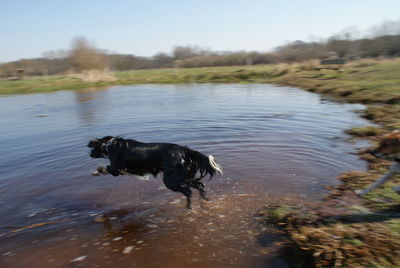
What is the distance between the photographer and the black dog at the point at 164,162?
19.9ft

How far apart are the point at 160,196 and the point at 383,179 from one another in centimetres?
422

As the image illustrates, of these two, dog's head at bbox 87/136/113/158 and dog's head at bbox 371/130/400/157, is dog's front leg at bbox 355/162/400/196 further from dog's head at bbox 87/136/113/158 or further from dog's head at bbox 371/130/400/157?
dog's head at bbox 87/136/113/158

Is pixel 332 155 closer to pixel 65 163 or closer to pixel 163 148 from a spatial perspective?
pixel 163 148

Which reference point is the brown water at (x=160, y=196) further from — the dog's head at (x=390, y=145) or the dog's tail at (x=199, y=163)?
the dog's head at (x=390, y=145)

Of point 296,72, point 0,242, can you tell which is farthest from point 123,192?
point 296,72

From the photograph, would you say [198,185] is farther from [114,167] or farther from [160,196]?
[114,167]

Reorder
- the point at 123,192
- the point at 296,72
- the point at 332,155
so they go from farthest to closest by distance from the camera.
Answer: the point at 296,72 → the point at 332,155 → the point at 123,192

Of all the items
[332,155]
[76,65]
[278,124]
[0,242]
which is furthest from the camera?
[76,65]

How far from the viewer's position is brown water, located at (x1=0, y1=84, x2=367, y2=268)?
4691 millimetres

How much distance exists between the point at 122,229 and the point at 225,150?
4961 mm

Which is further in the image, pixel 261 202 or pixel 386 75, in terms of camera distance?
pixel 386 75

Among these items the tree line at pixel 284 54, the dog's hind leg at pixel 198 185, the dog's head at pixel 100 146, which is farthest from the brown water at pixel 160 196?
the tree line at pixel 284 54

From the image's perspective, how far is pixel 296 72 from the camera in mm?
42062

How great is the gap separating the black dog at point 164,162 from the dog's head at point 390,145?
9.61 feet
